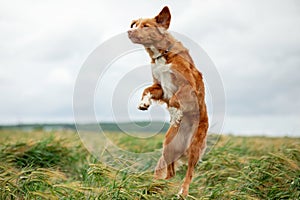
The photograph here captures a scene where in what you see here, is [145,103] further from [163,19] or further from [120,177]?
[120,177]

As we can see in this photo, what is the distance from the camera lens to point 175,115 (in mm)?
3820

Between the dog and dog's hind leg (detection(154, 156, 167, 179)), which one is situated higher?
the dog

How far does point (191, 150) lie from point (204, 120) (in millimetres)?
315

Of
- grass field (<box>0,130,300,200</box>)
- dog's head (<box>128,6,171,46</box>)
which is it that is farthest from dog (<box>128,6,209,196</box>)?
grass field (<box>0,130,300,200</box>)

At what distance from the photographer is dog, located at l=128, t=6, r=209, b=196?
3707 mm

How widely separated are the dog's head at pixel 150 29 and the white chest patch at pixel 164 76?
0.70ft

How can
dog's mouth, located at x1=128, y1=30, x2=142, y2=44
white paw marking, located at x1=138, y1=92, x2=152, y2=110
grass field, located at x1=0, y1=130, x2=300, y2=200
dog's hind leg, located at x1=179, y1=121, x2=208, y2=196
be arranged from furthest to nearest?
grass field, located at x1=0, y1=130, x2=300, y2=200, dog's hind leg, located at x1=179, y1=121, x2=208, y2=196, white paw marking, located at x1=138, y1=92, x2=152, y2=110, dog's mouth, located at x1=128, y1=30, x2=142, y2=44

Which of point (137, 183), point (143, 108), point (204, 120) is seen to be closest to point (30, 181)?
point (137, 183)

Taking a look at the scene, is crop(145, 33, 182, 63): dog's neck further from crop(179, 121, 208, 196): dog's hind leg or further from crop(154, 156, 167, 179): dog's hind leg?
crop(154, 156, 167, 179): dog's hind leg

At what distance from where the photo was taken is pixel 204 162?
22.0ft

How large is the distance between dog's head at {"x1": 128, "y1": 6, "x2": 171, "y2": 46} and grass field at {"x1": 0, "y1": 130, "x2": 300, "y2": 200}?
60.7 inches

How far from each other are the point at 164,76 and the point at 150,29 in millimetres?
436

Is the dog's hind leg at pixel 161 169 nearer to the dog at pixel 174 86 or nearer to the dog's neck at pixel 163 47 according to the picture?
the dog at pixel 174 86

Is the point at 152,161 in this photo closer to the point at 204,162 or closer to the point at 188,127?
the point at 204,162
